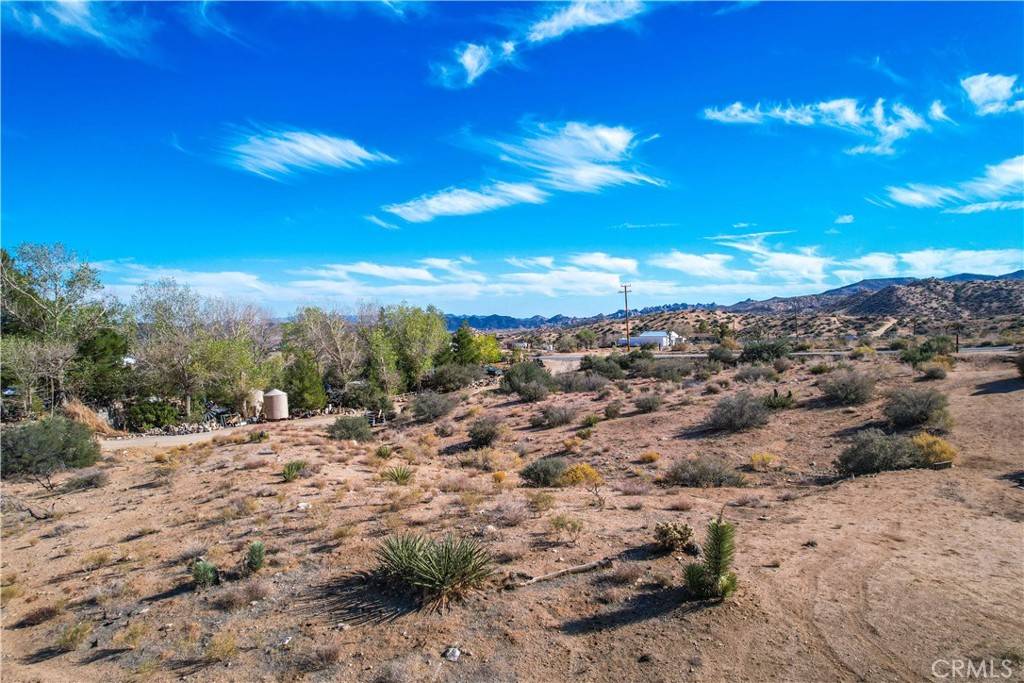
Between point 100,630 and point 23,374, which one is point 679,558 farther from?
point 23,374

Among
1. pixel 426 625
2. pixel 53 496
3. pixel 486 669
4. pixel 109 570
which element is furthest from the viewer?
pixel 53 496

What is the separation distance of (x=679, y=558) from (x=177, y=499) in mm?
11959

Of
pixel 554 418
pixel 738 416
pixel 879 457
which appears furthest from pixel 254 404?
pixel 879 457

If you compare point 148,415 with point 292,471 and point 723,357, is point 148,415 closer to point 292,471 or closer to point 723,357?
point 292,471

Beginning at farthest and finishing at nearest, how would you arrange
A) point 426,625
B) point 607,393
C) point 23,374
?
point 607,393 < point 23,374 < point 426,625

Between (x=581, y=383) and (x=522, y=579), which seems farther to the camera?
(x=581, y=383)

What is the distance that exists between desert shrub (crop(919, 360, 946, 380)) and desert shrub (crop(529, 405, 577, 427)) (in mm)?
15788

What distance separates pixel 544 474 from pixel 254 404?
23762 mm

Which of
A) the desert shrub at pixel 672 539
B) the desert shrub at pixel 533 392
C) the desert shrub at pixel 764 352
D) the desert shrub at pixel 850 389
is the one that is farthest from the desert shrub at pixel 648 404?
the desert shrub at pixel 672 539

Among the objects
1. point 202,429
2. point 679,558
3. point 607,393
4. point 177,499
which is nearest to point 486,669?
point 679,558

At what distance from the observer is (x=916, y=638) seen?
5.73 m

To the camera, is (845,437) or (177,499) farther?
(845,437)

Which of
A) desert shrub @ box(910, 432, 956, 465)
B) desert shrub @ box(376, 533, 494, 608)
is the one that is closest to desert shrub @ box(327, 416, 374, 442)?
desert shrub @ box(376, 533, 494, 608)

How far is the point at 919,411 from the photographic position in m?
17.5
